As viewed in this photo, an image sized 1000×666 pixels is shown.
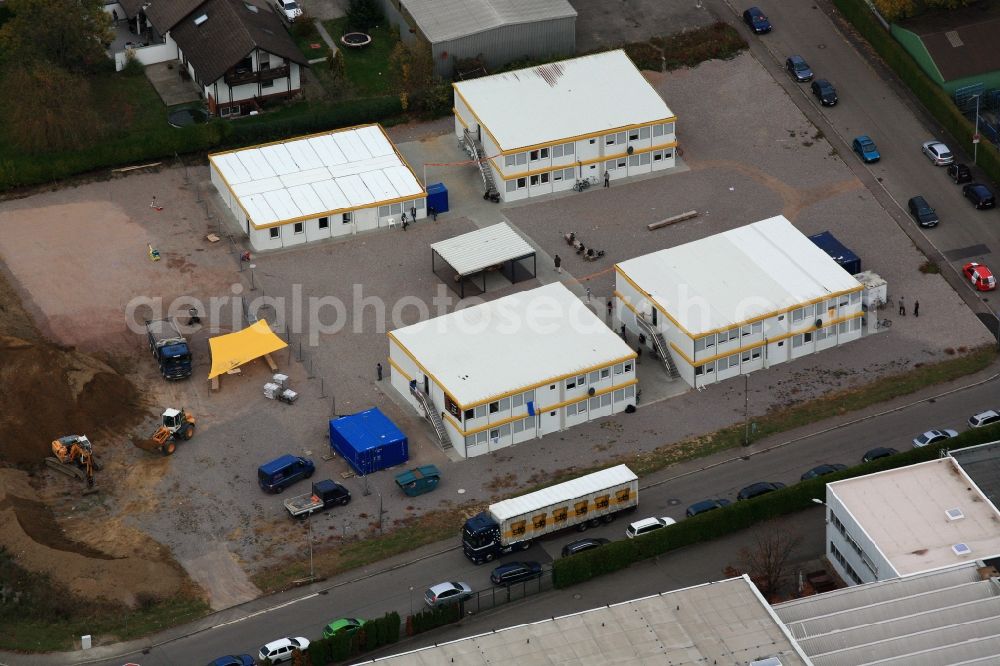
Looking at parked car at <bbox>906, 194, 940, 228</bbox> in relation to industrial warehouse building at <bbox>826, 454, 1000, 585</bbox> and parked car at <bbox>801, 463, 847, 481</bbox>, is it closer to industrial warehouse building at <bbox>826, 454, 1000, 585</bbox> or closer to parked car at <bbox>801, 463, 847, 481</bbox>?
parked car at <bbox>801, 463, 847, 481</bbox>

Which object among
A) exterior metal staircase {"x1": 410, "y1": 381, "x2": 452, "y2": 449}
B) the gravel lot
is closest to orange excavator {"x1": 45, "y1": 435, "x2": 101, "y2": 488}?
the gravel lot

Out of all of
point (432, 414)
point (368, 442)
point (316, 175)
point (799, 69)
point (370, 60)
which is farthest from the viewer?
point (370, 60)

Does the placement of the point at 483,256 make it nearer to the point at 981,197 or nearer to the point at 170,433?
the point at 170,433

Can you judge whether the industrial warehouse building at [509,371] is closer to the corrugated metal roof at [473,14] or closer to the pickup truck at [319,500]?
the pickup truck at [319,500]

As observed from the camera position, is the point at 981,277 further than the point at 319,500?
Yes

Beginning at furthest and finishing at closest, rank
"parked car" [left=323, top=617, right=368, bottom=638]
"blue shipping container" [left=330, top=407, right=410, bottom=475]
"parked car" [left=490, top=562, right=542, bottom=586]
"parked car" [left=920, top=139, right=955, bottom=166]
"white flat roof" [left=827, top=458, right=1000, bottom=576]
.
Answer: "parked car" [left=920, top=139, right=955, bottom=166] → "blue shipping container" [left=330, top=407, right=410, bottom=475] → "parked car" [left=490, top=562, right=542, bottom=586] → "white flat roof" [left=827, top=458, right=1000, bottom=576] → "parked car" [left=323, top=617, right=368, bottom=638]

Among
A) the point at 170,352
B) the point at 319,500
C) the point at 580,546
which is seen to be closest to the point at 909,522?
the point at 580,546

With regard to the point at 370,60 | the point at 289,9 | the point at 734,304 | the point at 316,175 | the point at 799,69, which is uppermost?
the point at 289,9
